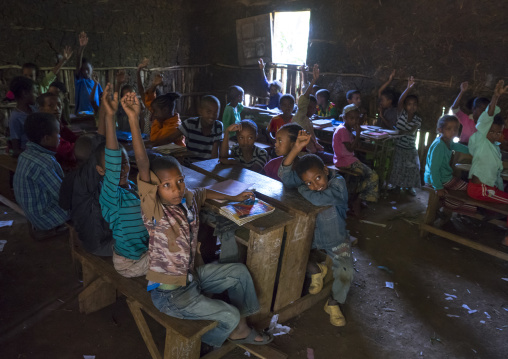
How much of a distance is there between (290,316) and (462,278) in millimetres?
1972

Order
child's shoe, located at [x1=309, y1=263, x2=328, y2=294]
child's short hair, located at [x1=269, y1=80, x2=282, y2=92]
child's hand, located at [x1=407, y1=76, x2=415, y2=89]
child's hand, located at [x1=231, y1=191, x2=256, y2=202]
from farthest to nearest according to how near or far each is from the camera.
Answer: child's short hair, located at [x1=269, y1=80, x2=282, y2=92]
child's hand, located at [x1=407, y1=76, x2=415, y2=89]
child's shoe, located at [x1=309, y1=263, x2=328, y2=294]
child's hand, located at [x1=231, y1=191, x2=256, y2=202]

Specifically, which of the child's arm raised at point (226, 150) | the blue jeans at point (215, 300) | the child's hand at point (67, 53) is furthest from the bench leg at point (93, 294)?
the child's hand at point (67, 53)

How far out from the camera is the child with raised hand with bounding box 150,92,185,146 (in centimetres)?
473

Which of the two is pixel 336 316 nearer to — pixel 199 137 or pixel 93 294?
pixel 93 294

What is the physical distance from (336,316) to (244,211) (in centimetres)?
125

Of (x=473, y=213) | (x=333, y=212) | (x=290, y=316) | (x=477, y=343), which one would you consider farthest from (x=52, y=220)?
(x=473, y=213)

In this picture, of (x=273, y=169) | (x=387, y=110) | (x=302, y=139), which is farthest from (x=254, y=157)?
(x=387, y=110)

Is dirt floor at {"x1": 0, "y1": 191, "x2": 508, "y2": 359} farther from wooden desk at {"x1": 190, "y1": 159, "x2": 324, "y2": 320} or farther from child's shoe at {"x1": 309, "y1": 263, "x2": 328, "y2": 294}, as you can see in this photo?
wooden desk at {"x1": 190, "y1": 159, "x2": 324, "y2": 320}

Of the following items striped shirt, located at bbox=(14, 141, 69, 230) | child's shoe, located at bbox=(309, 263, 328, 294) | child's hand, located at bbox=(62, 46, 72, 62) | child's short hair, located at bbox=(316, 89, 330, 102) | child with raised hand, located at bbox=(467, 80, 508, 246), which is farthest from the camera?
child's short hair, located at bbox=(316, 89, 330, 102)

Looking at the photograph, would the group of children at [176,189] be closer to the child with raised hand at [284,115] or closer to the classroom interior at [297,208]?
the classroom interior at [297,208]

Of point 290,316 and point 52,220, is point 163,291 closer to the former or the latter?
point 290,316

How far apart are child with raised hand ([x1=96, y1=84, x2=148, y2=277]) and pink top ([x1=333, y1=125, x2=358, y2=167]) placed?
335 centimetres

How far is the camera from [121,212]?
2.69 meters

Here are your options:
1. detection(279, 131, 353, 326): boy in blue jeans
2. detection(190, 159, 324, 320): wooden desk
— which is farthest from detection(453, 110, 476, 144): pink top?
detection(190, 159, 324, 320): wooden desk
